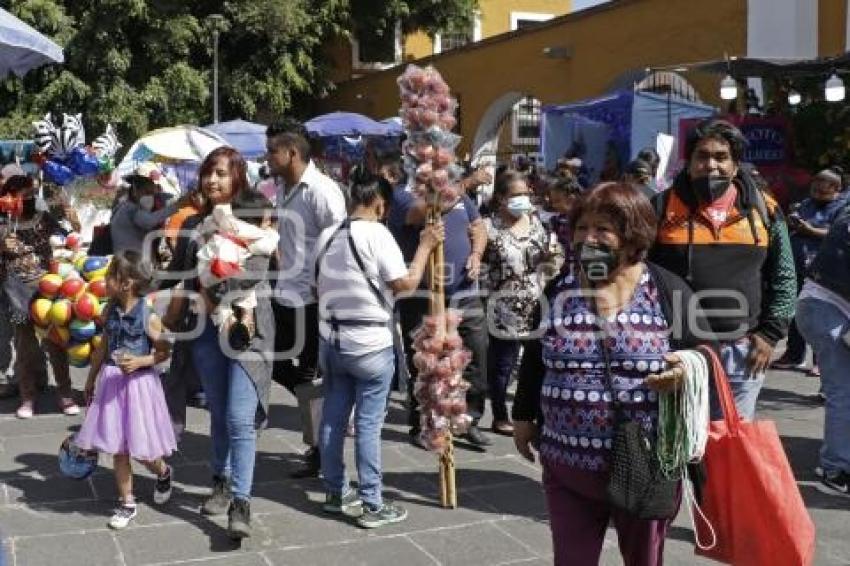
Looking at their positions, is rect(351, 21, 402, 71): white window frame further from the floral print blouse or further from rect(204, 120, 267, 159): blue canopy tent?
the floral print blouse

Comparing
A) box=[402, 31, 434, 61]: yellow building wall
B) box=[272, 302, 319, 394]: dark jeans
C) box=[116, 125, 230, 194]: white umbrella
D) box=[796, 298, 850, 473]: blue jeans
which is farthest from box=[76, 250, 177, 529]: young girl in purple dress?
box=[402, 31, 434, 61]: yellow building wall

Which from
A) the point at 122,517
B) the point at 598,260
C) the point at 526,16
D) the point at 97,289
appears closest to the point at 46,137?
the point at 97,289

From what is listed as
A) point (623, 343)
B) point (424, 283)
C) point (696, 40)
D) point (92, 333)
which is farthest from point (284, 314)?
point (696, 40)

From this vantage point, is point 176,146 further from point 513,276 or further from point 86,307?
point 513,276

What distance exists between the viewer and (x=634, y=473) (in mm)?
2717

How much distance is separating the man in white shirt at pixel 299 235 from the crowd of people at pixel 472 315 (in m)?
0.01

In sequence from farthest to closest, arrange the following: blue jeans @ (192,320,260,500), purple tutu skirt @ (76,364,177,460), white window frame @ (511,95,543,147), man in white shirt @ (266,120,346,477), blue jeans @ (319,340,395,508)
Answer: white window frame @ (511,95,543,147)
man in white shirt @ (266,120,346,477)
purple tutu skirt @ (76,364,177,460)
blue jeans @ (319,340,395,508)
blue jeans @ (192,320,260,500)

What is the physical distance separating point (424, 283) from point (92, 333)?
7.56 ft

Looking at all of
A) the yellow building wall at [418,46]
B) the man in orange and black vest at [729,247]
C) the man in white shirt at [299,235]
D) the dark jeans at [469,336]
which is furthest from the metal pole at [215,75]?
the man in orange and black vest at [729,247]

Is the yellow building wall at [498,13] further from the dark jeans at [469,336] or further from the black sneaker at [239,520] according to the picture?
the black sneaker at [239,520]

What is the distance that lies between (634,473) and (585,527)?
0.32 meters

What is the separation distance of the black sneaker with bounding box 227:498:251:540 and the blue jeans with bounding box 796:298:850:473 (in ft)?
10.0

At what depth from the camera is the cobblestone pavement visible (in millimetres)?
4230

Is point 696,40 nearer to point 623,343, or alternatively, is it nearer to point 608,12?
point 608,12
